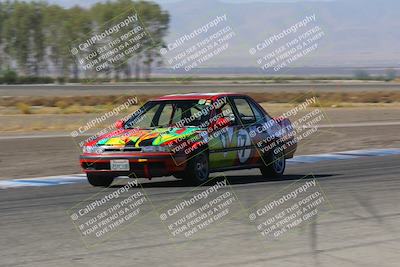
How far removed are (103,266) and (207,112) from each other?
236 inches

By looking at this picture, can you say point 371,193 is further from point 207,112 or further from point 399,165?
point 399,165

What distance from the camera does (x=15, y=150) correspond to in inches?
752

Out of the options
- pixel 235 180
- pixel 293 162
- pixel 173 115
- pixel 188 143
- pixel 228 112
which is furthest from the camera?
pixel 293 162

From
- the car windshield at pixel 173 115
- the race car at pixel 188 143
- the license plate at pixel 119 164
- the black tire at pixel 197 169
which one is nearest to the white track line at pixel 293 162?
the race car at pixel 188 143

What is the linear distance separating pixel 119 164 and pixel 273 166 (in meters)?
3.03

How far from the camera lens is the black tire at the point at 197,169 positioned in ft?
39.8

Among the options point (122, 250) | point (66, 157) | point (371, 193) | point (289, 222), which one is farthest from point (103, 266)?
point (66, 157)

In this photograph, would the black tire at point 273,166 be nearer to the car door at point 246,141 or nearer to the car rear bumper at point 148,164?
the car door at point 246,141

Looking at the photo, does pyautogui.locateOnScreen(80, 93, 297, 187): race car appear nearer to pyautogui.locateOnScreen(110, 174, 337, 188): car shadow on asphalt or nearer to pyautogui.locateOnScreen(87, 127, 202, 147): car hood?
pyautogui.locateOnScreen(87, 127, 202, 147): car hood

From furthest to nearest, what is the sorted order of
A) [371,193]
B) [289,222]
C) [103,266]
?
1. [371,193]
2. [289,222]
3. [103,266]

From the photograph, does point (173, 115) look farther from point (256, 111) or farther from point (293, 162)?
point (293, 162)

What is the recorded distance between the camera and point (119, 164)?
471 inches

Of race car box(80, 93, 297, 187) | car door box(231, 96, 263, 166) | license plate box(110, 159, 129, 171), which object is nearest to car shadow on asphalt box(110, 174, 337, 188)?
race car box(80, 93, 297, 187)

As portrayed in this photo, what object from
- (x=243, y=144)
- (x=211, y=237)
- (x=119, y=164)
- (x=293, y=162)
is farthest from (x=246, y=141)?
(x=211, y=237)
